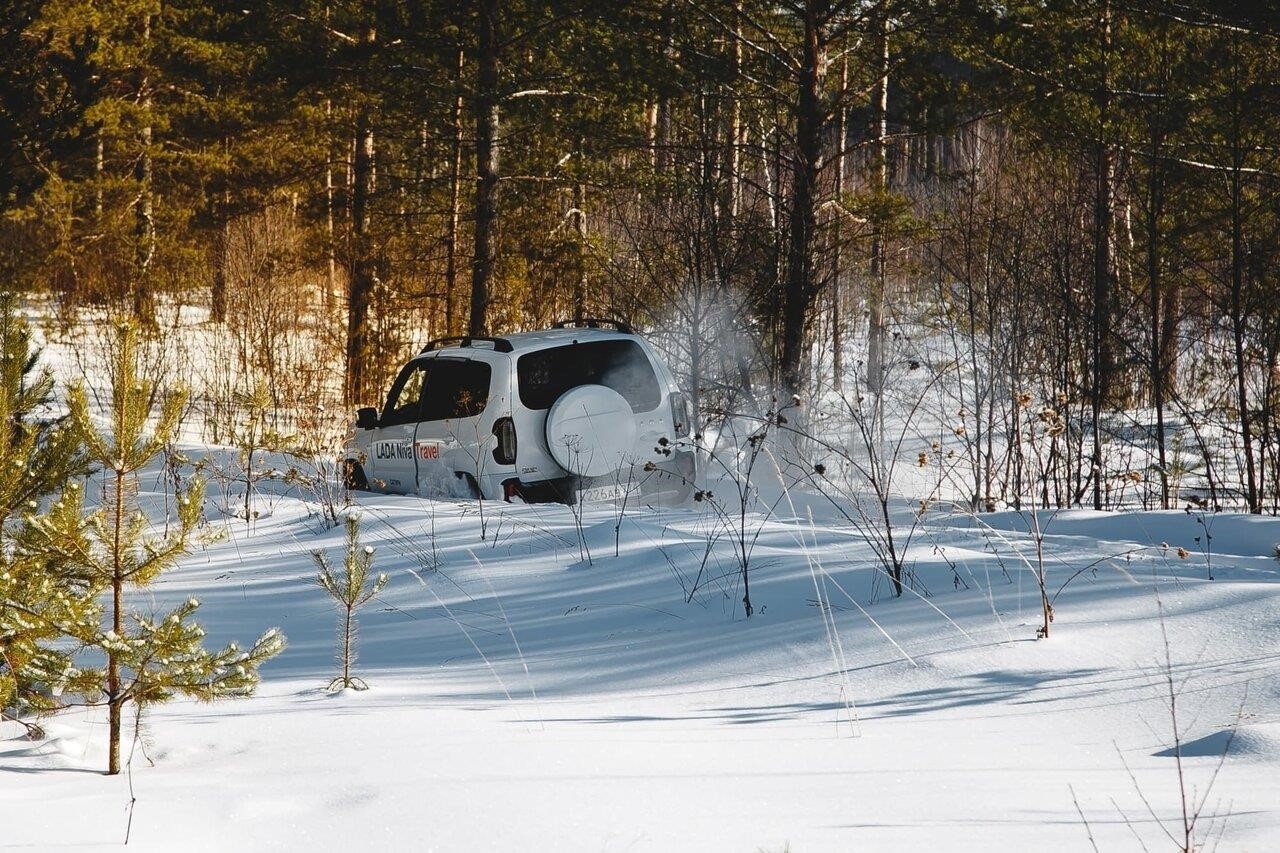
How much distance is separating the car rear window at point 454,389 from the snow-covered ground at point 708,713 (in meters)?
2.06

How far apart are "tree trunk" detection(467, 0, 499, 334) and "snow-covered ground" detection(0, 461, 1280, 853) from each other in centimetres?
878

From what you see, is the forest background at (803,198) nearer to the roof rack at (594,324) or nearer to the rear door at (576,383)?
the rear door at (576,383)

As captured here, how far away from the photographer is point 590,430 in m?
9.00

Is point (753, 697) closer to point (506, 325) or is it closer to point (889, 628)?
point (889, 628)

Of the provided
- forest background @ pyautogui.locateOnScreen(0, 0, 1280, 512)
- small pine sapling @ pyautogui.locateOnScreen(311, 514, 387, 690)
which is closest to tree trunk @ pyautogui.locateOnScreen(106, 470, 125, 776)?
small pine sapling @ pyautogui.locateOnScreen(311, 514, 387, 690)

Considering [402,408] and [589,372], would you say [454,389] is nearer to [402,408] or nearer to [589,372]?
[402,408]

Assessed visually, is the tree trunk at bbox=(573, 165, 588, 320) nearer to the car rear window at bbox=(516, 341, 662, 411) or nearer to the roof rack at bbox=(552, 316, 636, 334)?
the roof rack at bbox=(552, 316, 636, 334)

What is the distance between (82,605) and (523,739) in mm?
1390

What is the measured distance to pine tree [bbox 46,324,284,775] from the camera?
344cm

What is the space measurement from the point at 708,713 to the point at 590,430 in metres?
4.99

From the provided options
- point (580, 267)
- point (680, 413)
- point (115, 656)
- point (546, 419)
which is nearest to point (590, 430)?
point (546, 419)

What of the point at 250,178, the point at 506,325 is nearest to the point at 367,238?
the point at 506,325

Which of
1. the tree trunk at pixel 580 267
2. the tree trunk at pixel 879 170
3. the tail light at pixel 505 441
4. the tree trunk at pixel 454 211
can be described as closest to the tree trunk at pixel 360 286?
the tree trunk at pixel 454 211

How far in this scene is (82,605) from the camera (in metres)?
3.53
